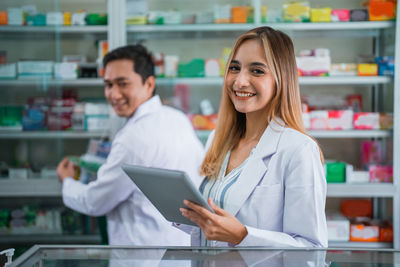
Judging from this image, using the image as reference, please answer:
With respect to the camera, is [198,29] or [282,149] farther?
[198,29]

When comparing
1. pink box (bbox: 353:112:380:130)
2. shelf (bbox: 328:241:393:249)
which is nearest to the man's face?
Result: pink box (bbox: 353:112:380:130)

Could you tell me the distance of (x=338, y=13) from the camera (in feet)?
12.1

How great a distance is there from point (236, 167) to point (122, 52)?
1.31 metres

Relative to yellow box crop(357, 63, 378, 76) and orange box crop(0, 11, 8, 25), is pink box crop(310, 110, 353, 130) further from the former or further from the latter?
orange box crop(0, 11, 8, 25)

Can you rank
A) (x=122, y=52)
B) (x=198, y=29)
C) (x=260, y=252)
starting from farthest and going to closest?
(x=198, y=29) → (x=122, y=52) → (x=260, y=252)

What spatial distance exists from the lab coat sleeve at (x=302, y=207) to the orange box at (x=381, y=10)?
2614 mm

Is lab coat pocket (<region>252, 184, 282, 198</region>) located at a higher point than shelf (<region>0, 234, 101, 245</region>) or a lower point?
higher

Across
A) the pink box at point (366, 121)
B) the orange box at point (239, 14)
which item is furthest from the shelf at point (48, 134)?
the pink box at point (366, 121)

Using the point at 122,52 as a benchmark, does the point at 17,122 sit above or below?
below

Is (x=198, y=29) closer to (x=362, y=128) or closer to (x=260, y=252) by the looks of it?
(x=362, y=128)

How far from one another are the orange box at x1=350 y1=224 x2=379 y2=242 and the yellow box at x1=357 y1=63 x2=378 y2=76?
123cm

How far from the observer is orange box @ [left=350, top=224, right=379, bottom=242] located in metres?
3.76

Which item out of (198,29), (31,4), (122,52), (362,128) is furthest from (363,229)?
(31,4)

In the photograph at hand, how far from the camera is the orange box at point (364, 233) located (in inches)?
148
